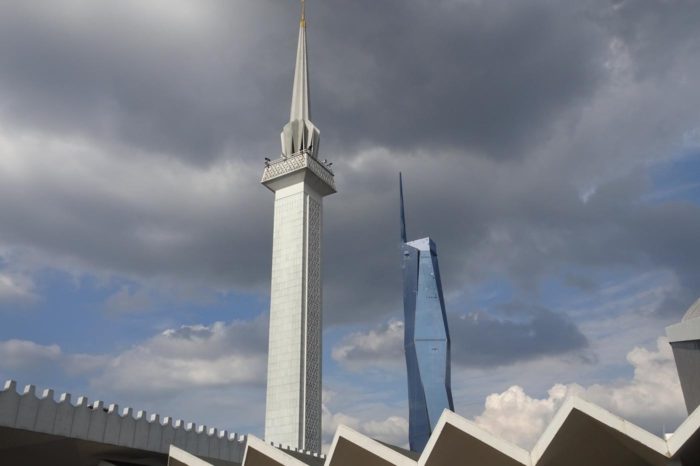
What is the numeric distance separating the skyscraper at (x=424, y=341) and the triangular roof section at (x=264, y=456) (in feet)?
89.3

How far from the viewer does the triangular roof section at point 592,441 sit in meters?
11.9

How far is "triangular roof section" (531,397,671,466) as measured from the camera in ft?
39.1

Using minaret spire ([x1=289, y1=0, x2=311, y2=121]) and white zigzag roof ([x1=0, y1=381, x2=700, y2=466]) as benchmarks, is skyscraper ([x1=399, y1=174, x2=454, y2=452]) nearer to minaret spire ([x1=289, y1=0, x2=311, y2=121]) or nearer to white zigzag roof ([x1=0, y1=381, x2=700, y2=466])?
minaret spire ([x1=289, y1=0, x2=311, y2=121])

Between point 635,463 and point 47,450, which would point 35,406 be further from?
point 635,463

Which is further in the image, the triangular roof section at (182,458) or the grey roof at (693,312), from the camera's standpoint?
the grey roof at (693,312)

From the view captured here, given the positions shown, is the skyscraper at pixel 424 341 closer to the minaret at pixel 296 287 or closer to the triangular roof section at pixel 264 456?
the minaret at pixel 296 287

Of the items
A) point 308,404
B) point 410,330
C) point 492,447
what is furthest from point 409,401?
point 492,447

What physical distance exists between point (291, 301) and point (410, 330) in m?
14.5

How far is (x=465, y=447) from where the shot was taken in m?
13.4

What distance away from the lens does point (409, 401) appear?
143 ft

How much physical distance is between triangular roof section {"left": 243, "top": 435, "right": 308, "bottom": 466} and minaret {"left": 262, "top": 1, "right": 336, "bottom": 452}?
15052mm

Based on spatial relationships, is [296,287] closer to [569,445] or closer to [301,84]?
[301,84]

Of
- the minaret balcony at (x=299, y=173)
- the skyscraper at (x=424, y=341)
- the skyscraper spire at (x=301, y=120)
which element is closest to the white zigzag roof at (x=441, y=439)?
the minaret balcony at (x=299, y=173)

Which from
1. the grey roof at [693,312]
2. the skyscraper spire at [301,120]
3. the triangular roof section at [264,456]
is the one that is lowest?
the triangular roof section at [264,456]
